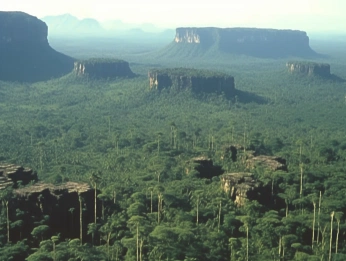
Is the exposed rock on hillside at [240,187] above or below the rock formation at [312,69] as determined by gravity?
below

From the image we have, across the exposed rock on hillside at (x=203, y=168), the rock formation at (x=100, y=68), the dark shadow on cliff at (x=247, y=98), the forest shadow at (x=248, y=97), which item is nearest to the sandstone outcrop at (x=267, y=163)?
the exposed rock on hillside at (x=203, y=168)

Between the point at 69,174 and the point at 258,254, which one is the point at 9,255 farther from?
the point at 69,174

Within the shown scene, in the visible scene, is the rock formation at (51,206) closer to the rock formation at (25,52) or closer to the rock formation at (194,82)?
the rock formation at (194,82)

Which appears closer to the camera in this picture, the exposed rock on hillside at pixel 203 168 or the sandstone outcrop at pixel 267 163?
the sandstone outcrop at pixel 267 163

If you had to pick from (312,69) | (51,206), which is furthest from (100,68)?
(51,206)

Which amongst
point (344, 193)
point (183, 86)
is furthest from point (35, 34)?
point (344, 193)

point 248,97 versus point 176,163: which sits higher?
point 248,97

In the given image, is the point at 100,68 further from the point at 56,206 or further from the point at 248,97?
the point at 56,206
